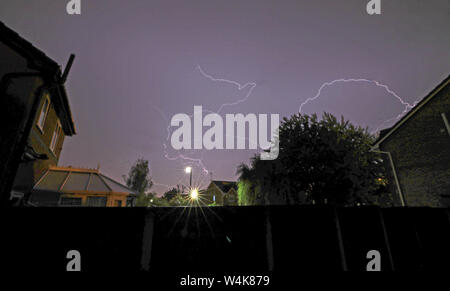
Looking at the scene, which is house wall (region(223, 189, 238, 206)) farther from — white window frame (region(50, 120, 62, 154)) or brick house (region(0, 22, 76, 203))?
brick house (region(0, 22, 76, 203))

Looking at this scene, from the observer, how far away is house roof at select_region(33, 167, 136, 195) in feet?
38.5

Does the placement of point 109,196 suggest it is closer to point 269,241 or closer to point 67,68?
point 67,68

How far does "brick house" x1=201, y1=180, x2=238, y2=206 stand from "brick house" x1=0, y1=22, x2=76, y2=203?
38.2 meters

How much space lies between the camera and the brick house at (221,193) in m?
44.8

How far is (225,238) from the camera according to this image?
346 cm

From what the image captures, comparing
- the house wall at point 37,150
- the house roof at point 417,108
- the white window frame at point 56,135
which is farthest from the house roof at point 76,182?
the house roof at point 417,108

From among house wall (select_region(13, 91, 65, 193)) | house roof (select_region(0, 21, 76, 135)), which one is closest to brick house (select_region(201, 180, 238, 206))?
house wall (select_region(13, 91, 65, 193))

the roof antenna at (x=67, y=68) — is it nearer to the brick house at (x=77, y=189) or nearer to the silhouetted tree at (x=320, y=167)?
the brick house at (x=77, y=189)

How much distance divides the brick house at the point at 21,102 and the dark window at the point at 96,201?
5080 millimetres

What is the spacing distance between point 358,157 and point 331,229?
11015 millimetres

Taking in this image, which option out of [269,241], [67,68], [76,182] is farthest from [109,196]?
[269,241]

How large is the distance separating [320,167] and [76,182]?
1672 cm

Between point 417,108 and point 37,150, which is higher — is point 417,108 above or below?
above
